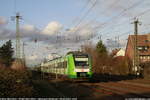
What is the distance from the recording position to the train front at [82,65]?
92.3ft

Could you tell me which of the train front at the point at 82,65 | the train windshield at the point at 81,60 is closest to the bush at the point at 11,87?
the train front at the point at 82,65

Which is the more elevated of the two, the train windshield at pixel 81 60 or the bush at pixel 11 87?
the train windshield at pixel 81 60

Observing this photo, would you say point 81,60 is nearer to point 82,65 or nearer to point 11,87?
point 82,65

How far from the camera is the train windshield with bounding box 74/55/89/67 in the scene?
28375 millimetres

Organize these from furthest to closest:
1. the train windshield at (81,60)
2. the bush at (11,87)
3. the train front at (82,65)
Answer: the train windshield at (81,60) < the train front at (82,65) < the bush at (11,87)

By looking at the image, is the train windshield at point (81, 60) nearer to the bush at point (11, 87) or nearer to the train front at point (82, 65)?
the train front at point (82, 65)

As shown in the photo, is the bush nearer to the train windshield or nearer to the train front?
the train front

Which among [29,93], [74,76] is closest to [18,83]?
[29,93]

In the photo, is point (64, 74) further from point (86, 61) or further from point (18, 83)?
point (18, 83)

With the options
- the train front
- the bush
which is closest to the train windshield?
the train front

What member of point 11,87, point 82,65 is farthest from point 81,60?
point 11,87

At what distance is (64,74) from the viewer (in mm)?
32000

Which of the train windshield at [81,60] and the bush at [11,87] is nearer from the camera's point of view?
the bush at [11,87]

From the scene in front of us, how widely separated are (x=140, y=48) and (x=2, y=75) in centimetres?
6227
